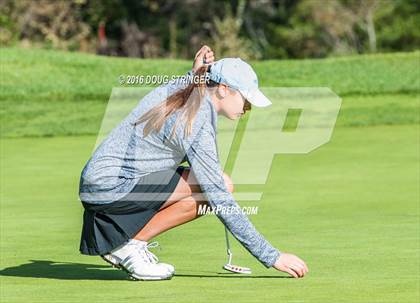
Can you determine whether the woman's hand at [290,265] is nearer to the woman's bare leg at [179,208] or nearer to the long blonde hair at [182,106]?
the woman's bare leg at [179,208]

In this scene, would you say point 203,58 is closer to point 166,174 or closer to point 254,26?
point 166,174

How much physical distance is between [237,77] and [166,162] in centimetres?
61

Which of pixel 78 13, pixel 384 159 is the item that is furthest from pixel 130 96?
pixel 78 13

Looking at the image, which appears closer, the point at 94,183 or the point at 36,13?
the point at 94,183

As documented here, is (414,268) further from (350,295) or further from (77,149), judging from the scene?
(77,149)

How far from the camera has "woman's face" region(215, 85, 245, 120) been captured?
686 centimetres

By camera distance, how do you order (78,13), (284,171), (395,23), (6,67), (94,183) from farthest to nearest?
(395,23), (78,13), (6,67), (284,171), (94,183)

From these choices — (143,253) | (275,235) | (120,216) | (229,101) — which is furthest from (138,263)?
(275,235)

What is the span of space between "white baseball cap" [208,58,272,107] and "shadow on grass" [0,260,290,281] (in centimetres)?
101

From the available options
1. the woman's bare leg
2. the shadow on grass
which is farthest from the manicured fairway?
the woman's bare leg

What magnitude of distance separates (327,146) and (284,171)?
1913 mm

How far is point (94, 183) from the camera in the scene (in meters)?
7.00

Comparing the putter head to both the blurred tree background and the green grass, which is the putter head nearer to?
the green grass

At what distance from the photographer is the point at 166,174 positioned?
711 centimetres
